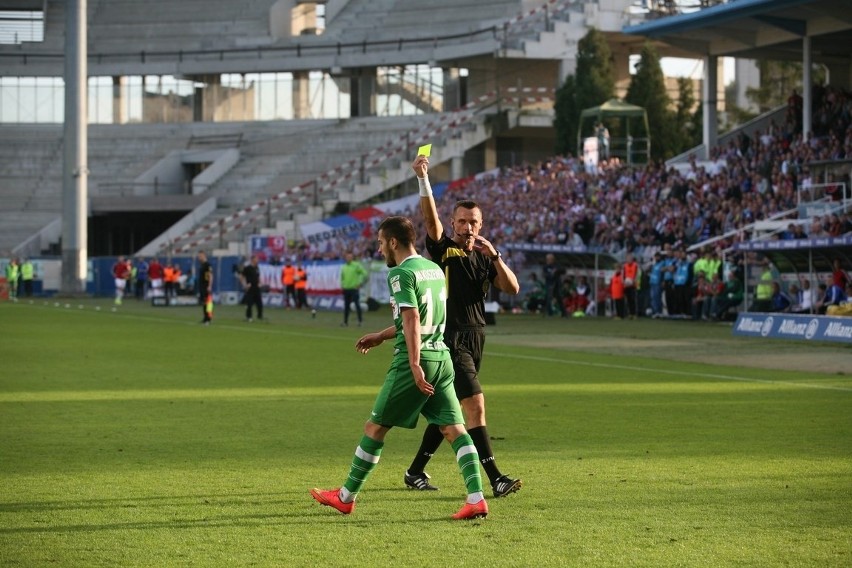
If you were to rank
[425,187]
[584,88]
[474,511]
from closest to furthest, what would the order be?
[474,511] < [425,187] < [584,88]

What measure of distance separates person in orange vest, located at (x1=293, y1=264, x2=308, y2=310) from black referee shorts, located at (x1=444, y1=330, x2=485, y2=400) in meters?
38.1

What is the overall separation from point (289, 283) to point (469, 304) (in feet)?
125

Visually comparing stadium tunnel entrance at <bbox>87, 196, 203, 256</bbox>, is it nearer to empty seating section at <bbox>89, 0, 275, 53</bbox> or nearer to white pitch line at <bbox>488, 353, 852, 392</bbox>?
empty seating section at <bbox>89, 0, 275, 53</bbox>

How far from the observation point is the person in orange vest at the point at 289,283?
47906 mm

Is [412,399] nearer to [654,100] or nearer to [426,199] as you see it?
[426,199]

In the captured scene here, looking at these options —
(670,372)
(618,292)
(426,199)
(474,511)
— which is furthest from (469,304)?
(618,292)

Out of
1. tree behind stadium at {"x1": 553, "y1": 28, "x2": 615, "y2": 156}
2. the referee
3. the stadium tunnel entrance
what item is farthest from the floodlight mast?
the referee

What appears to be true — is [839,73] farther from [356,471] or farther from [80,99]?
[356,471]

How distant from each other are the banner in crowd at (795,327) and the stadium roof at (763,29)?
579 inches

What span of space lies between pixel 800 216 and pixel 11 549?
30681mm

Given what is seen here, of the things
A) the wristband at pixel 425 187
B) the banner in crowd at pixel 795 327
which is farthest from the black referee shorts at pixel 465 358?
the banner in crowd at pixel 795 327

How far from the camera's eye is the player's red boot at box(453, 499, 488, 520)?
912cm

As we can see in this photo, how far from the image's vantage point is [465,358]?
10.2 meters

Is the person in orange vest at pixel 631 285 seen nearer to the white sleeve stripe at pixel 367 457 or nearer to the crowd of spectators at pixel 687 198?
the crowd of spectators at pixel 687 198
